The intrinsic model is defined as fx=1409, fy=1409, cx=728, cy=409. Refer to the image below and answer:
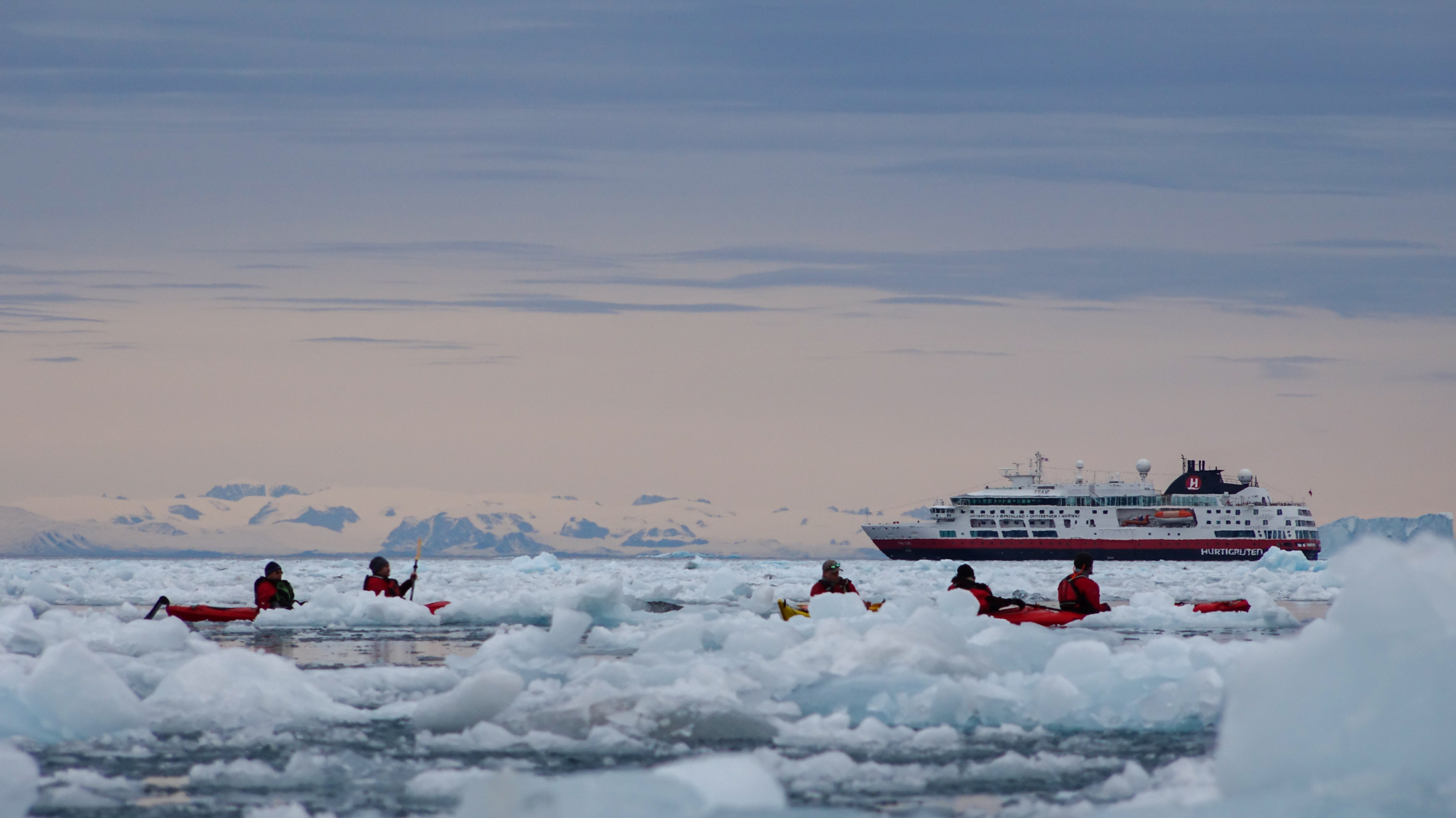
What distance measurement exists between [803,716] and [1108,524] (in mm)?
70427

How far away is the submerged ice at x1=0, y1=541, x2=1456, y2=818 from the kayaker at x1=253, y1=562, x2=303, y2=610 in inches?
167

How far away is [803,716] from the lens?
823cm

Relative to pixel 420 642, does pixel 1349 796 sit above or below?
below

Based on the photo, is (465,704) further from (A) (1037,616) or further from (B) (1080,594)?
(B) (1080,594)

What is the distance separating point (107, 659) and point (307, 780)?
4.89 m

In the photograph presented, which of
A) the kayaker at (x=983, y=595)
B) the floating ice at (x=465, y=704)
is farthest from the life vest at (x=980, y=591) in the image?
the floating ice at (x=465, y=704)

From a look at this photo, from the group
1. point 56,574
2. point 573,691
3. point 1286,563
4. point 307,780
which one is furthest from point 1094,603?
point 1286,563

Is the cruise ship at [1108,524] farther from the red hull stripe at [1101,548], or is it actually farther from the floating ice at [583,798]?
the floating ice at [583,798]

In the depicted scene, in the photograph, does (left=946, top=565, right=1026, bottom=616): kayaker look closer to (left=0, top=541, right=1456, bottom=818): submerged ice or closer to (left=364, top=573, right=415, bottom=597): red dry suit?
(left=0, top=541, right=1456, bottom=818): submerged ice

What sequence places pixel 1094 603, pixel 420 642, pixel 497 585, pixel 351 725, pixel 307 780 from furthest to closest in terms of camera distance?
pixel 497 585
pixel 1094 603
pixel 420 642
pixel 351 725
pixel 307 780

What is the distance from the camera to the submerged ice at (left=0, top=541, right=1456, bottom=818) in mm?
4902

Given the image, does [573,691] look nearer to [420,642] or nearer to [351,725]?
[351,725]

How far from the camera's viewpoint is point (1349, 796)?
4633mm

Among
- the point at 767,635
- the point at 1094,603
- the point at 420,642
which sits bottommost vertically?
the point at 767,635
